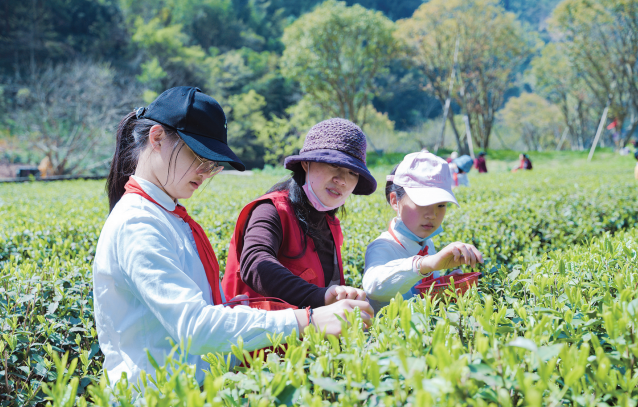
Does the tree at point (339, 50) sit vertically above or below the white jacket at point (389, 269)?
above

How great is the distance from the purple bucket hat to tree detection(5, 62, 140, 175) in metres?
19.2

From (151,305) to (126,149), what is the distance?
79cm

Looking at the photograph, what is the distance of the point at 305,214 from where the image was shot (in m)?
2.02

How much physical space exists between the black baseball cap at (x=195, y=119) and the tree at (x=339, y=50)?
27279 millimetres

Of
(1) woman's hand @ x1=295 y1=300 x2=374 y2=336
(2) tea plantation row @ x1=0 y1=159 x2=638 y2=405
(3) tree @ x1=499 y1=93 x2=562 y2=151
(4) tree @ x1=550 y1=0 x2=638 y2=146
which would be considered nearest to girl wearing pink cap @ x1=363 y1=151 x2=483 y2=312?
(2) tea plantation row @ x1=0 y1=159 x2=638 y2=405

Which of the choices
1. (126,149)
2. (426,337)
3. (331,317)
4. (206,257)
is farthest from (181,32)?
(426,337)

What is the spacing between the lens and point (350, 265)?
277 cm

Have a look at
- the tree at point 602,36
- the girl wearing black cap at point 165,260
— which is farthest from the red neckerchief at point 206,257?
the tree at point 602,36

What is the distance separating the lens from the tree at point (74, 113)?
1909 centimetres

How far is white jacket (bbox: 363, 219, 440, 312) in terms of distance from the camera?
1.86 metres

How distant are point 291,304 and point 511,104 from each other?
167ft

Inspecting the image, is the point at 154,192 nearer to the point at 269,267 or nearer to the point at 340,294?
the point at 269,267

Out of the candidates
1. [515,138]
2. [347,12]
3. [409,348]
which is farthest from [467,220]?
[515,138]

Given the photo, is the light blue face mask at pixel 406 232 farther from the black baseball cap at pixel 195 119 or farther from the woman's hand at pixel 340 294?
the black baseball cap at pixel 195 119
